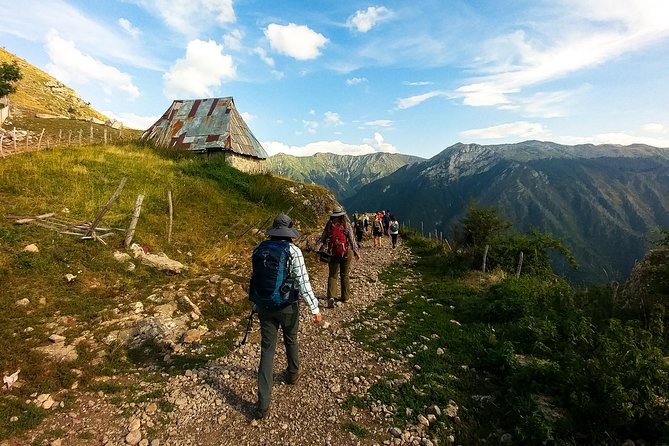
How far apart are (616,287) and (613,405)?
7.00 metres

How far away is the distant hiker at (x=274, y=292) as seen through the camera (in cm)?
514

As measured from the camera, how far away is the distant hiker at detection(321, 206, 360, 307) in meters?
10.0

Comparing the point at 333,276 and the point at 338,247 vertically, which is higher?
the point at 338,247

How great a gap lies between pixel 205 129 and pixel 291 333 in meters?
31.2

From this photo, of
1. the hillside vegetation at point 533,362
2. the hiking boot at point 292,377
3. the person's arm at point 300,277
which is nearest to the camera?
the hillside vegetation at point 533,362

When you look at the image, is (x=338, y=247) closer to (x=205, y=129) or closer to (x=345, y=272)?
(x=345, y=272)

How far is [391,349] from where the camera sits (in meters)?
7.48

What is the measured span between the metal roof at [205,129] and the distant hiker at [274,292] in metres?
27.1

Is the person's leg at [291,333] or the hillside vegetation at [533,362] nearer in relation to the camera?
the hillside vegetation at [533,362]

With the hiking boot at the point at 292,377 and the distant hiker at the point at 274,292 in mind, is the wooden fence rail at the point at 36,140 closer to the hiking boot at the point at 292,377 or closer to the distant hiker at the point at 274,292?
the distant hiker at the point at 274,292

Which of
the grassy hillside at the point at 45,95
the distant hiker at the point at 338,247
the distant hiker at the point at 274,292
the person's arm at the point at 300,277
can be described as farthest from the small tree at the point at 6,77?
the person's arm at the point at 300,277

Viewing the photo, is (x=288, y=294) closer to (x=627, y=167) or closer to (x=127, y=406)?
(x=127, y=406)

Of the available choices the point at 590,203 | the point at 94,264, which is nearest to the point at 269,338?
the point at 94,264

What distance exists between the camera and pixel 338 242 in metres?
9.97
